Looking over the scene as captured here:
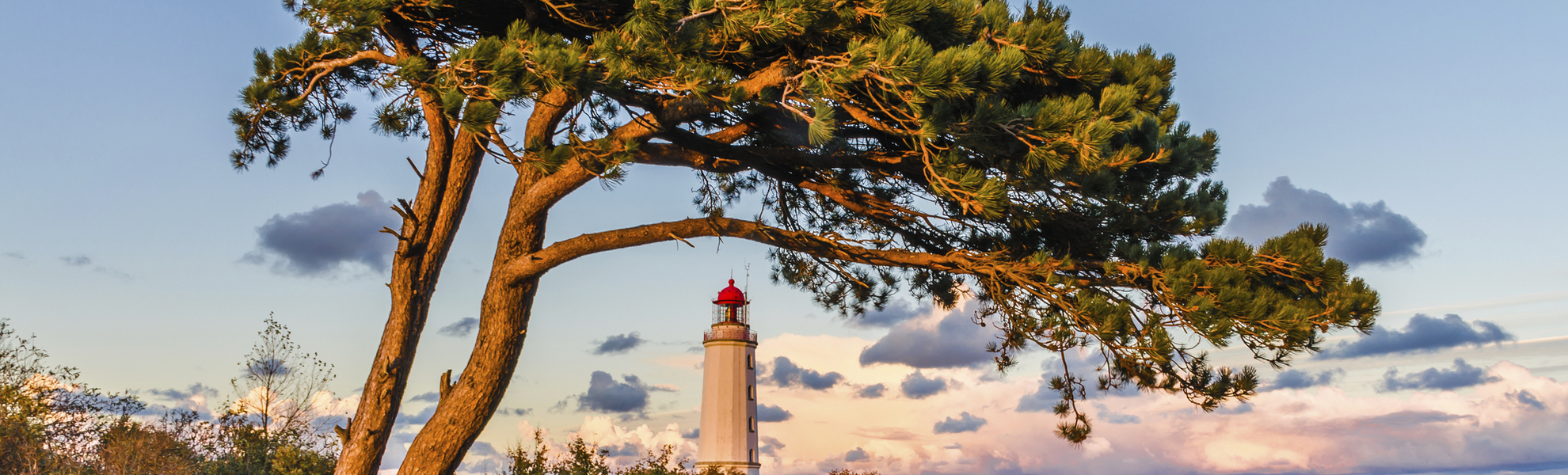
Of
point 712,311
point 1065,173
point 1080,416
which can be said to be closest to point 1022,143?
point 1065,173

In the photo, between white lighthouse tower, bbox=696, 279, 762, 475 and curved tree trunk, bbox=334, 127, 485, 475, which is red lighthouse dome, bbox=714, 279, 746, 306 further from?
curved tree trunk, bbox=334, 127, 485, 475

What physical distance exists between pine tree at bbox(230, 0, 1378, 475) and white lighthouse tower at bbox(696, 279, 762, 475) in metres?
10.5

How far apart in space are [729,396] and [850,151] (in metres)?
11.9

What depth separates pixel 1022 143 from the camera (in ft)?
16.5

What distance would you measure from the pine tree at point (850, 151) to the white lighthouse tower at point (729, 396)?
10483 millimetres

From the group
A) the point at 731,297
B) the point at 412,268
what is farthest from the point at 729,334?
the point at 412,268

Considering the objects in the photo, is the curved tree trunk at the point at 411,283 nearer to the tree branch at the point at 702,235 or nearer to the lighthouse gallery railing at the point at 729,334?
the tree branch at the point at 702,235

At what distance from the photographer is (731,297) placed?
18.4 meters

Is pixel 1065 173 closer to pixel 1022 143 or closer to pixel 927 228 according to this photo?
pixel 1022 143

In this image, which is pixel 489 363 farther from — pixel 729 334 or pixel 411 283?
pixel 729 334

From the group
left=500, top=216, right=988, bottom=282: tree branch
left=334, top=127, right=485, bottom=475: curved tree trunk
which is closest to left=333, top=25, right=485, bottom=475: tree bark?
left=334, top=127, right=485, bottom=475: curved tree trunk

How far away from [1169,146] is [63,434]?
11402mm

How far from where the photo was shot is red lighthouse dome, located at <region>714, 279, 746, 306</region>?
18266 millimetres

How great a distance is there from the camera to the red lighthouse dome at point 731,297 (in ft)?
59.9
